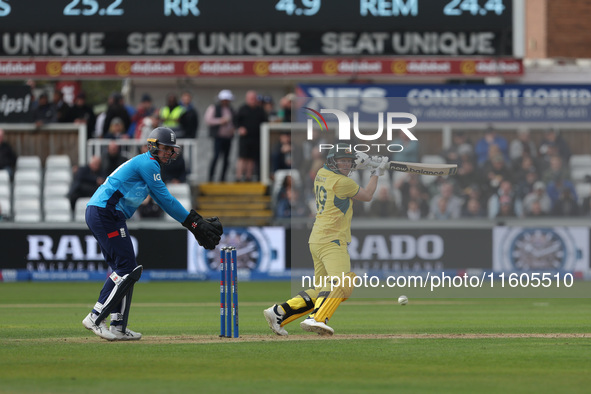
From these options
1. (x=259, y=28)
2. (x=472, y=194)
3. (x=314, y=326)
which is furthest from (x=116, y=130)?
(x=314, y=326)

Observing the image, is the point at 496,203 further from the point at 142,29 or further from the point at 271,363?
the point at 271,363

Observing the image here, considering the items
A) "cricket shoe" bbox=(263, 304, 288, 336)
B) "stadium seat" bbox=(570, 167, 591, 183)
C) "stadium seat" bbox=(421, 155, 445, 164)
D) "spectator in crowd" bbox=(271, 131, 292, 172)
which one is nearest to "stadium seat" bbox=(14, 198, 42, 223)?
"spectator in crowd" bbox=(271, 131, 292, 172)

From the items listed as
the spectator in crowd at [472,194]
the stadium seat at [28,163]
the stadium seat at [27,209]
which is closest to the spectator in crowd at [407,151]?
the spectator in crowd at [472,194]

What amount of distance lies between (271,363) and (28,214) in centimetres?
1468

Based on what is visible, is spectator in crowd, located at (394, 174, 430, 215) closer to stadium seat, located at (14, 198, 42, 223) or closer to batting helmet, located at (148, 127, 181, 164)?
stadium seat, located at (14, 198, 42, 223)

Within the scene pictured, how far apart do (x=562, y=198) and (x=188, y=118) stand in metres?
7.83

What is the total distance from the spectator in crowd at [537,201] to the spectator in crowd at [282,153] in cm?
508

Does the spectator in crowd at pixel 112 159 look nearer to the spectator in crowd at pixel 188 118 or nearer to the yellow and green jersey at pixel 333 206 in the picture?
the spectator in crowd at pixel 188 118

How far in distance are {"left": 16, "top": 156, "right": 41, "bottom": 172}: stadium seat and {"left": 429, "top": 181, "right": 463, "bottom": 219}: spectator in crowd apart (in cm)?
851

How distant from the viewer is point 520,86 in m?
22.4

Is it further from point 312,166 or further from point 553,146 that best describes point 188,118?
point 553,146

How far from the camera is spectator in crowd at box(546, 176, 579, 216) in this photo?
20.8 metres

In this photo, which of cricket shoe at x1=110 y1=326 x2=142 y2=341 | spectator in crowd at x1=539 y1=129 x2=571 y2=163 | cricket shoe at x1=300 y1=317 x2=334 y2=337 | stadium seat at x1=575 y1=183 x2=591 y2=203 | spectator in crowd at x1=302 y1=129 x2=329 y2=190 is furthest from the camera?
spectator in crowd at x1=539 y1=129 x2=571 y2=163

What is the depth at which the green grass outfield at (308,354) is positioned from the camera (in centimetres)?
752
